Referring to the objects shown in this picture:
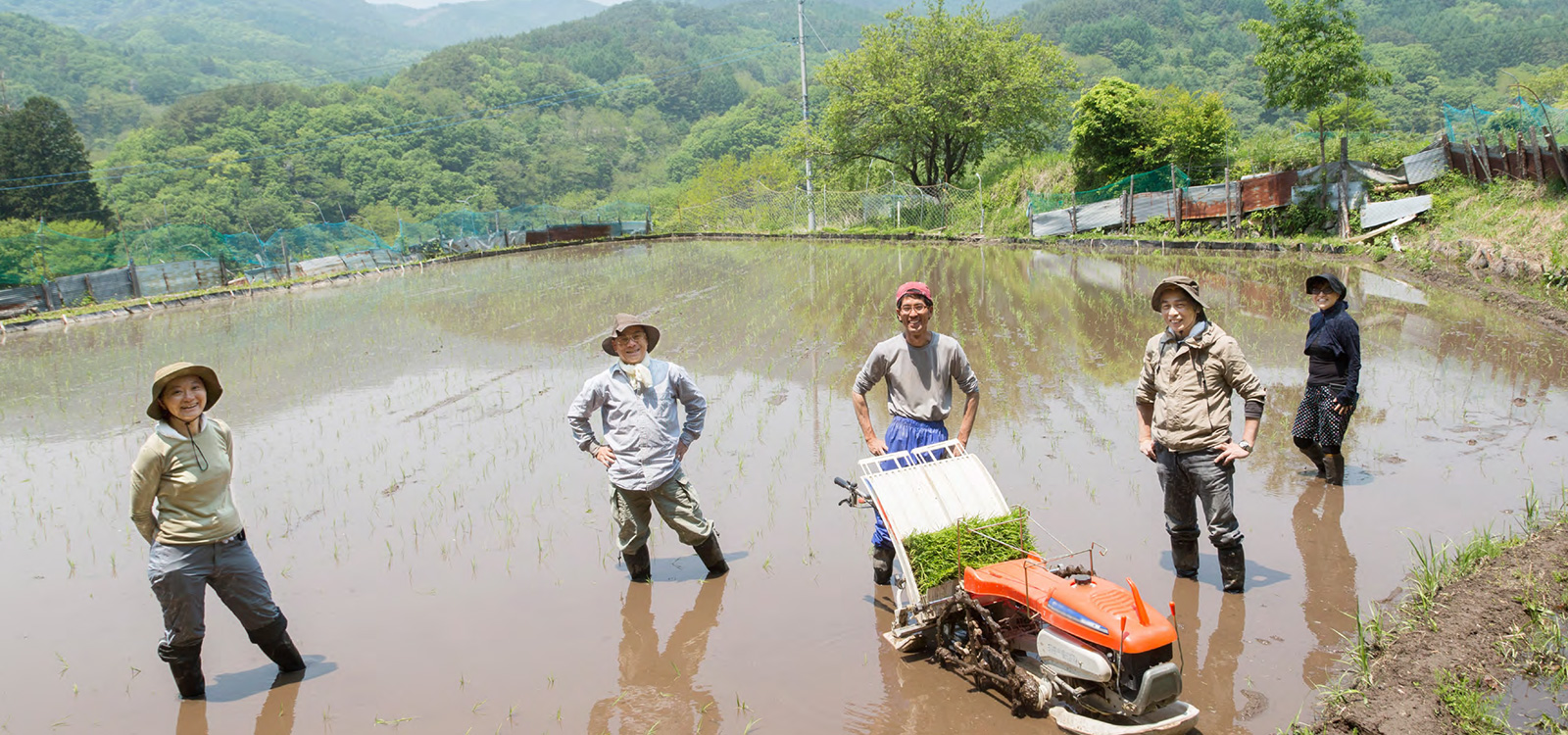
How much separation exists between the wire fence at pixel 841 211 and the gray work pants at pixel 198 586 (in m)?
27.3

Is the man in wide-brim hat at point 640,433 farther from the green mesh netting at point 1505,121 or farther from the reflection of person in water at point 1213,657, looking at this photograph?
the green mesh netting at point 1505,121

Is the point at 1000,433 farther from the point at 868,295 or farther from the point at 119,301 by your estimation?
the point at 119,301

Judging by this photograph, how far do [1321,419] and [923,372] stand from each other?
3.07m

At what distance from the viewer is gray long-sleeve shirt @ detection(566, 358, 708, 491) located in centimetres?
516

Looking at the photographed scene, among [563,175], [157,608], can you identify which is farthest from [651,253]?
[563,175]

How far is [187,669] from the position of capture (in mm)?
4387

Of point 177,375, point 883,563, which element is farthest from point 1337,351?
point 177,375

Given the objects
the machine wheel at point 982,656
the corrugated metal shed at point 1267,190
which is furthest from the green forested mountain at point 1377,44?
the machine wheel at point 982,656

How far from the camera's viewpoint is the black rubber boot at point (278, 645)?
449 centimetres

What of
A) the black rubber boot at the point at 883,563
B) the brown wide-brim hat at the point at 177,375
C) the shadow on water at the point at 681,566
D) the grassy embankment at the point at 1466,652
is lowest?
the shadow on water at the point at 681,566

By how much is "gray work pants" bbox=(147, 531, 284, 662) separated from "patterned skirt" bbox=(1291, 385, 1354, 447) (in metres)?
5.96

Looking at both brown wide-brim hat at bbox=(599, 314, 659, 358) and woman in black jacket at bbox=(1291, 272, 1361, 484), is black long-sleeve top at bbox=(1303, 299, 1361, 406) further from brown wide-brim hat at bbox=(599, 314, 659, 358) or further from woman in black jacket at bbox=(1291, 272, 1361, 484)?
brown wide-brim hat at bbox=(599, 314, 659, 358)

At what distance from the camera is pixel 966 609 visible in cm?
408

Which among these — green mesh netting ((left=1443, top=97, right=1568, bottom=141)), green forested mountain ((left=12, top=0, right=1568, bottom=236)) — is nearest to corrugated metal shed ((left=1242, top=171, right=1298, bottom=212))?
green mesh netting ((left=1443, top=97, right=1568, bottom=141))
